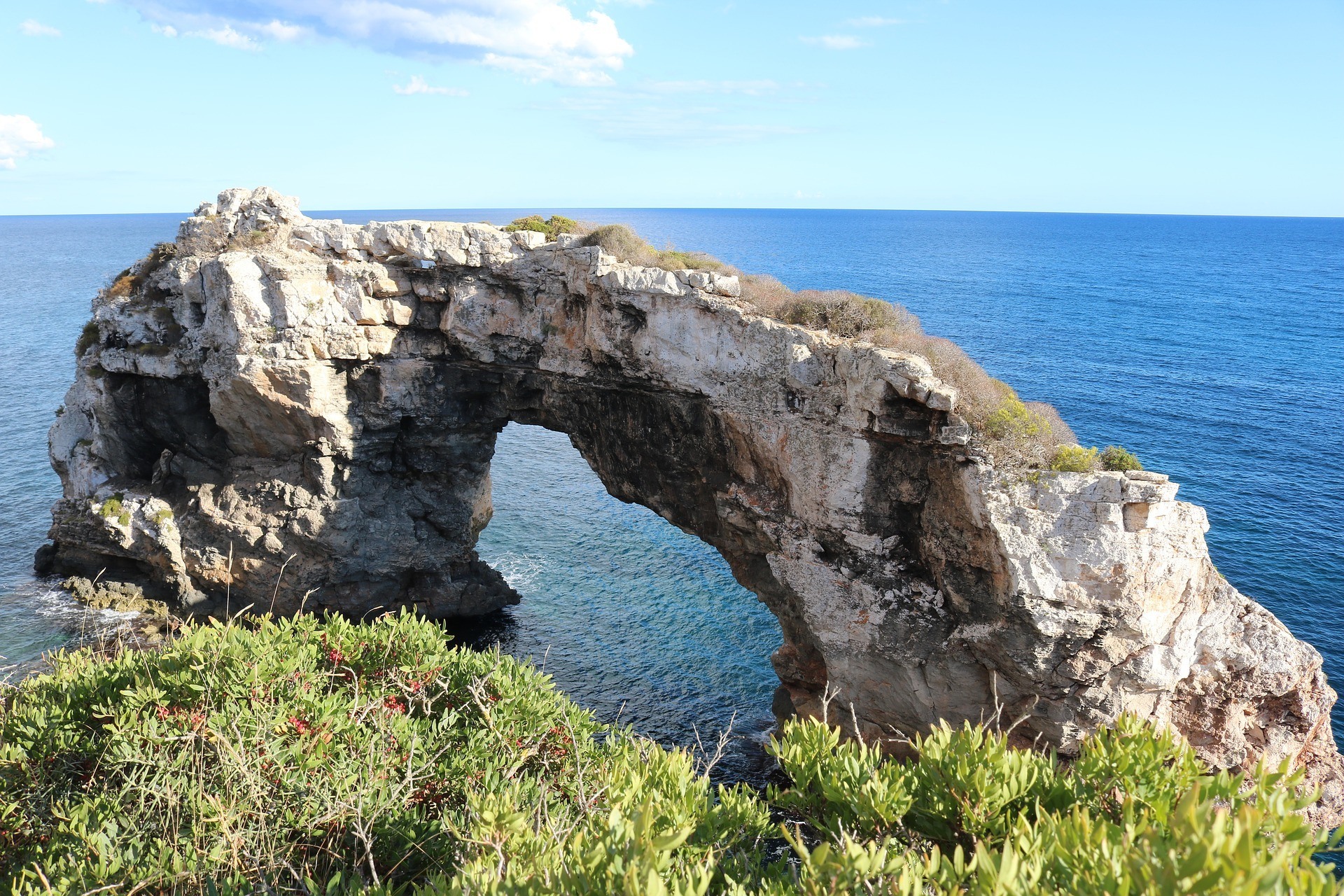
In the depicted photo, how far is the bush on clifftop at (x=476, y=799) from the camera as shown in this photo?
8.68 m

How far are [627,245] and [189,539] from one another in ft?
71.3

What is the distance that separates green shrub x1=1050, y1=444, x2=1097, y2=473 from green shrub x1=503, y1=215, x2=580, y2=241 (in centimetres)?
1885

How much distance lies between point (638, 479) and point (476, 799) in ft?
67.1

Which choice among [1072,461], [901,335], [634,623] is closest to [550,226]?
[901,335]

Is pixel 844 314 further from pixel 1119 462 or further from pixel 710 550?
pixel 710 550

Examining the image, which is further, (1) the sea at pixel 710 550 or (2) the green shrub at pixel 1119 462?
(1) the sea at pixel 710 550

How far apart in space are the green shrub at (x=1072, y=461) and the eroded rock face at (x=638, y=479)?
633 mm

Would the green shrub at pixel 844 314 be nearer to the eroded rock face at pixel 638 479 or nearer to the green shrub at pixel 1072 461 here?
the eroded rock face at pixel 638 479

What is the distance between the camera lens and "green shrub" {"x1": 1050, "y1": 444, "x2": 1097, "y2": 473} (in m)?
22.3

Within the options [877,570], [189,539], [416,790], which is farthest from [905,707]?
[189,539]

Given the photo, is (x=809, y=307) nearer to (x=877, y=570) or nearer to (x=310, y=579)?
(x=877, y=570)

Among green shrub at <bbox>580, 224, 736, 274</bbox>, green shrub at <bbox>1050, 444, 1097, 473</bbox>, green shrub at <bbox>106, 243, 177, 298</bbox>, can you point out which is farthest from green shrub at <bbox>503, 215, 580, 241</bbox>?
green shrub at <bbox>1050, 444, 1097, 473</bbox>

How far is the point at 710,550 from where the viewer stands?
4416cm

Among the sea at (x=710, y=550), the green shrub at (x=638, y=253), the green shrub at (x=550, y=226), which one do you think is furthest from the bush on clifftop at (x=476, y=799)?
the green shrub at (x=550, y=226)
